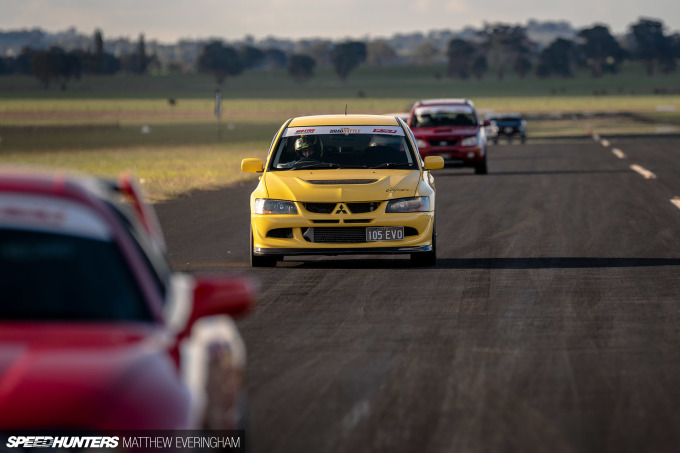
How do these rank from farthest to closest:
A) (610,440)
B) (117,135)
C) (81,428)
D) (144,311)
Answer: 1. (117,135)
2. (610,440)
3. (144,311)
4. (81,428)

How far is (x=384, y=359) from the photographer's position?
27.4 feet

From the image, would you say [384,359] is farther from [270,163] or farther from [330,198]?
[270,163]

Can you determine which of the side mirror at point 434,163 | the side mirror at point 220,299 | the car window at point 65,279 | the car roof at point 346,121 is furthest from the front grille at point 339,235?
the car window at point 65,279

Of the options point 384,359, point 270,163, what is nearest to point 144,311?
point 384,359

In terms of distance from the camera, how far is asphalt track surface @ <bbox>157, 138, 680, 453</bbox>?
634cm

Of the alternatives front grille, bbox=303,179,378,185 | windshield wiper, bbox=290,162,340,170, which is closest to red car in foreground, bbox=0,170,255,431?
front grille, bbox=303,179,378,185

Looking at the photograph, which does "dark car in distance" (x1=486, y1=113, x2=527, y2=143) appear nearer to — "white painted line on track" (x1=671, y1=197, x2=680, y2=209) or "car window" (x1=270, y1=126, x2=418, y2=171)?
"white painted line on track" (x1=671, y1=197, x2=680, y2=209)

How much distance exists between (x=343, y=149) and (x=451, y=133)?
16923 millimetres

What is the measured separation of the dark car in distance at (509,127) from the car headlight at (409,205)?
44.0 metres

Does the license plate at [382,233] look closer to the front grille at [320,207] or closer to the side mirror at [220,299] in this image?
the front grille at [320,207]

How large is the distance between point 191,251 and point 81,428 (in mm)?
12162

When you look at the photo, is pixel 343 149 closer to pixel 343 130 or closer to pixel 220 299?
pixel 343 130

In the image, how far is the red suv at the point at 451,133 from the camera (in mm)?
31172

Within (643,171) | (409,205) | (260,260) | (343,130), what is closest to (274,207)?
(260,260)
